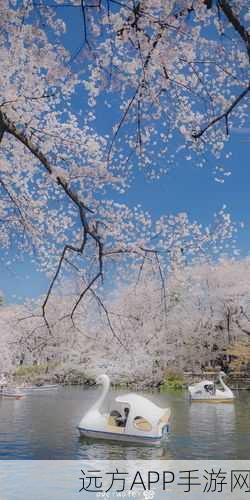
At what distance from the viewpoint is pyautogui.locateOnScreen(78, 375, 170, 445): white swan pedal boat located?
10641 millimetres

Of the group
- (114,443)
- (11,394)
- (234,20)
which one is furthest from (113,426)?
(11,394)

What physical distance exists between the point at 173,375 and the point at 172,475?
1870cm

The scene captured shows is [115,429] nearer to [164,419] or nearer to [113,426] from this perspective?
[113,426]

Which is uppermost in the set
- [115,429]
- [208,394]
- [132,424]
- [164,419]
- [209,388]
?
[209,388]

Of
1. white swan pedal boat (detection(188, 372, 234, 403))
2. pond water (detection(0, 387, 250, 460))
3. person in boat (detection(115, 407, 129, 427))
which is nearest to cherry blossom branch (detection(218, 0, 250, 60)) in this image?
pond water (detection(0, 387, 250, 460))

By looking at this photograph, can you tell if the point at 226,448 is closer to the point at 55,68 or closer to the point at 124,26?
the point at 55,68

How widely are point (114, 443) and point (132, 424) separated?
1.81 ft

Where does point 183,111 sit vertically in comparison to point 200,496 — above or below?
above

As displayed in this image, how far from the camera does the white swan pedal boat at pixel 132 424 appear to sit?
10641 millimetres

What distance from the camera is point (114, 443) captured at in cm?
1075

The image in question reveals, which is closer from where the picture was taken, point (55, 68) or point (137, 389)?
point (55, 68)

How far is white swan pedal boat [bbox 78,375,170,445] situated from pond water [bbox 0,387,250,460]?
0.23m

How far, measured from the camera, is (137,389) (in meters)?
24.6

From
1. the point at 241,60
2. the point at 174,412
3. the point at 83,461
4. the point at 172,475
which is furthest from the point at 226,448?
the point at 241,60
